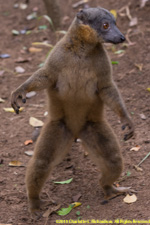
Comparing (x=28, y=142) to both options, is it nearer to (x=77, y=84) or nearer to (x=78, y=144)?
(x=78, y=144)

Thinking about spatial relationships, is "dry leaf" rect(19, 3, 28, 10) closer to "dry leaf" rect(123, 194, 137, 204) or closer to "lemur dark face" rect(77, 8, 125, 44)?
"lemur dark face" rect(77, 8, 125, 44)

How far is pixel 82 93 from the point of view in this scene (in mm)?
4398

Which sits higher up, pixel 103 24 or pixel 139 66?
pixel 103 24

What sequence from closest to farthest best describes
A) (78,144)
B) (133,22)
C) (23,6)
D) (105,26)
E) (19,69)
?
1. (105,26)
2. (78,144)
3. (19,69)
4. (133,22)
5. (23,6)

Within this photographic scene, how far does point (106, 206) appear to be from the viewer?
4453mm

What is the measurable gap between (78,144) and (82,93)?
1.61 meters

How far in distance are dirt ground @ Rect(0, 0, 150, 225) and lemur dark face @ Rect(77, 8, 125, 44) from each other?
178 cm

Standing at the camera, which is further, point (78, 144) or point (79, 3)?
point (79, 3)

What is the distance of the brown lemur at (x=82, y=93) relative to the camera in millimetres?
4297

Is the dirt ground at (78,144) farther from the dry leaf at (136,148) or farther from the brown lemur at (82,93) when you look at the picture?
the brown lemur at (82,93)

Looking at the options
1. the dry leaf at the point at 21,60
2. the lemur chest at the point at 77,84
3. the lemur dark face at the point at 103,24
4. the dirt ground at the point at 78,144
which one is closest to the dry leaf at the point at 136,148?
the dirt ground at the point at 78,144

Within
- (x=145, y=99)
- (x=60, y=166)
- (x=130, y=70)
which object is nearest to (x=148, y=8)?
(x=130, y=70)

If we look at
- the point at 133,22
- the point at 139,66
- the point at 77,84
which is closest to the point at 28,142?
the point at 77,84

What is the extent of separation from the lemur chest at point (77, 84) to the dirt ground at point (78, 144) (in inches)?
47.9
